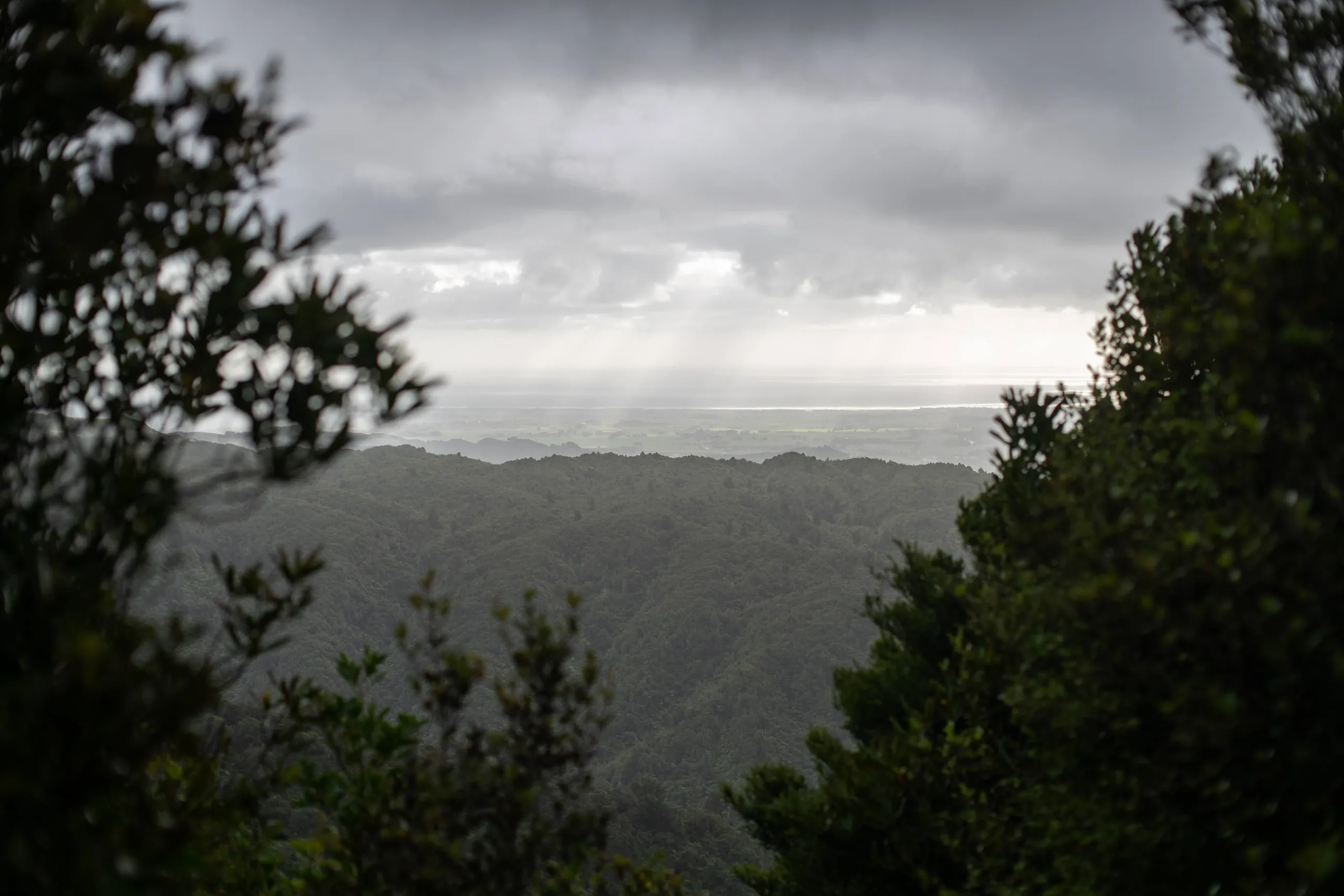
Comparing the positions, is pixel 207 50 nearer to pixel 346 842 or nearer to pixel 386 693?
pixel 346 842

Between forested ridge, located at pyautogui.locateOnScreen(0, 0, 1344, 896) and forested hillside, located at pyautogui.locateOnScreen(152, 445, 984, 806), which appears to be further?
forested hillside, located at pyautogui.locateOnScreen(152, 445, 984, 806)

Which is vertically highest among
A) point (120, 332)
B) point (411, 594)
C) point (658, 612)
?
point (120, 332)

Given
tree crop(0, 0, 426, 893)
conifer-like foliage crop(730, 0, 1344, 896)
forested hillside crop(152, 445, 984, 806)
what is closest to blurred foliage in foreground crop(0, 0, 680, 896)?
tree crop(0, 0, 426, 893)

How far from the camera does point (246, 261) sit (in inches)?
157

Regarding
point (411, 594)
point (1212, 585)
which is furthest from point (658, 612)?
point (1212, 585)

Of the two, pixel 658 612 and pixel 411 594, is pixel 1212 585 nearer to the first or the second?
pixel 411 594

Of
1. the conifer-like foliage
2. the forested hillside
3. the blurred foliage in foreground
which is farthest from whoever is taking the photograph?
the forested hillside

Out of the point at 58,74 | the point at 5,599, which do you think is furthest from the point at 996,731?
the point at 58,74

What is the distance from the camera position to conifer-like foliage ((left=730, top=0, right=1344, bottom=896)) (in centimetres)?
425

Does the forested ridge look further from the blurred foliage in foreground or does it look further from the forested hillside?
the forested hillside

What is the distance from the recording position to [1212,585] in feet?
14.5

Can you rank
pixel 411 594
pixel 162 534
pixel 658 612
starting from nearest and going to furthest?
pixel 162 534
pixel 411 594
pixel 658 612

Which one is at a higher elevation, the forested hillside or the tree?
the tree

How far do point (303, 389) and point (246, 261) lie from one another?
0.65 meters
